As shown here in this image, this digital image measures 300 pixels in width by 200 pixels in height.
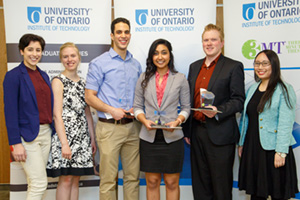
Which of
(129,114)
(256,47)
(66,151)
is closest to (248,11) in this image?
(256,47)

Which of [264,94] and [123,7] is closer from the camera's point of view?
[264,94]

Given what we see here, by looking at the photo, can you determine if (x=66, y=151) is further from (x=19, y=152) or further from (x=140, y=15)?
(x=140, y=15)

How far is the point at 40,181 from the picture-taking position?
251 cm

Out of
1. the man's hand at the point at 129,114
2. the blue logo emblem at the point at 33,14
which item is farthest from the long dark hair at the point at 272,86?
the blue logo emblem at the point at 33,14

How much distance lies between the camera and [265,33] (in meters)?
3.22

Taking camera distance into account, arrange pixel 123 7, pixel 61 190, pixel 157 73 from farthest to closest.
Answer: pixel 123 7
pixel 61 190
pixel 157 73

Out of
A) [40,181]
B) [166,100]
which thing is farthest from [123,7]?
[40,181]

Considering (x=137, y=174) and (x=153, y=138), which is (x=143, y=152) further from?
(x=137, y=174)

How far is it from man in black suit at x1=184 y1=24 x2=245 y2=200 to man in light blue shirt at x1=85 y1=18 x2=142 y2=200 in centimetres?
68

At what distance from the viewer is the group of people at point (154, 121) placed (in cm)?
244

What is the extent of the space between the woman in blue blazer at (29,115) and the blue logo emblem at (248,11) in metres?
2.45

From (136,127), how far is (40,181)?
1.09 meters

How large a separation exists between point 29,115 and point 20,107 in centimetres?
11

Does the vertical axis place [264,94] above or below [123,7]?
below
